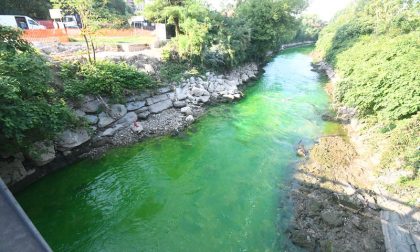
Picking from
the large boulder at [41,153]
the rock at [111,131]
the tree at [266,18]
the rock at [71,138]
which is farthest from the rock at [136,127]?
the tree at [266,18]

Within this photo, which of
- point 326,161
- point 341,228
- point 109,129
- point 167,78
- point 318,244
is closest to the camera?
point 318,244

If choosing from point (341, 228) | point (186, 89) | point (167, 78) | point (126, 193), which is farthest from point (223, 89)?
point (341, 228)

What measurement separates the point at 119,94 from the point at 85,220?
5.84m

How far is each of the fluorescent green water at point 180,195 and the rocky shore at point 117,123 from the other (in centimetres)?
51

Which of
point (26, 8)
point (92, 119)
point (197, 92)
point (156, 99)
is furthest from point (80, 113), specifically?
point (26, 8)

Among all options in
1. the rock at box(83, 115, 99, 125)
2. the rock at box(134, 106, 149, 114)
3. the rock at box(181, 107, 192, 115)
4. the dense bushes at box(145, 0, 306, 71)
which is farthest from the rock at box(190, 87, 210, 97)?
the rock at box(83, 115, 99, 125)

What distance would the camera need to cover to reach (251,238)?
6.62 m

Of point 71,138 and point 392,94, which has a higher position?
point 392,94

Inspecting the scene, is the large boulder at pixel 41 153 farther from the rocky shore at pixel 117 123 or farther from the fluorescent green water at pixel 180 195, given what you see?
the fluorescent green water at pixel 180 195

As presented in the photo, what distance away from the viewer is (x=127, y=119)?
1121 cm

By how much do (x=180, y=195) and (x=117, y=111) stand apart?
5.37 meters

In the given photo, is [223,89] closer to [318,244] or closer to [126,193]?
[126,193]

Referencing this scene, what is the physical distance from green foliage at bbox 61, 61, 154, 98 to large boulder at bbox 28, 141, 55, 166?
241cm

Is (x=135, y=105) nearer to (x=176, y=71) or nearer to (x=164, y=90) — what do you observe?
(x=164, y=90)
